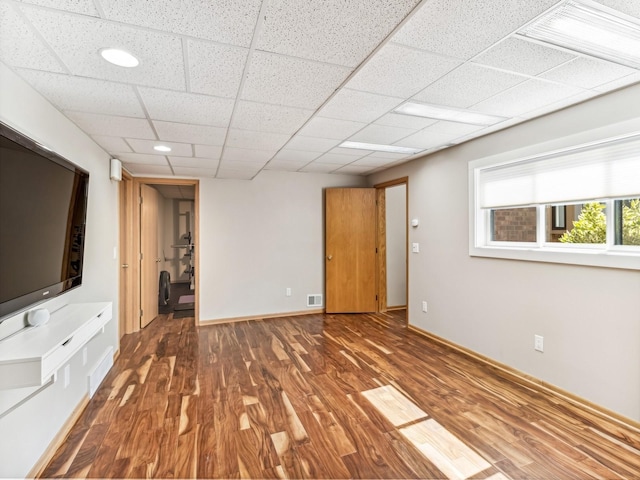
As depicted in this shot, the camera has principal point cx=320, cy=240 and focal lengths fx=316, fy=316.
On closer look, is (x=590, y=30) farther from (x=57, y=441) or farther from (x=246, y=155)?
(x=57, y=441)

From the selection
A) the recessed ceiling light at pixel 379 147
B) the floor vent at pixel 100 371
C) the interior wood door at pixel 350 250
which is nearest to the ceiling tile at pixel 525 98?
the recessed ceiling light at pixel 379 147

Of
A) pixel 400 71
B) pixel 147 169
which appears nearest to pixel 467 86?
pixel 400 71

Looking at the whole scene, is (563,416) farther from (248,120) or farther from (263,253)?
(263,253)

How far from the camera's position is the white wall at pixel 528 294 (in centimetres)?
219

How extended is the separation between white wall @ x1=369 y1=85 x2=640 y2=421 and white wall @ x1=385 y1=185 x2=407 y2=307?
1.10m

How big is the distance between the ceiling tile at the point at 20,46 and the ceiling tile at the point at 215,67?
0.65m

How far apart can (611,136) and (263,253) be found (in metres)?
4.17

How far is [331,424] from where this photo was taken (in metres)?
2.14

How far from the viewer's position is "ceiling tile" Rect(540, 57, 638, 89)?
1.81m

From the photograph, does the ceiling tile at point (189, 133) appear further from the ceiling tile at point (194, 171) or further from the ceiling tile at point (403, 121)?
the ceiling tile at point (403, 121)

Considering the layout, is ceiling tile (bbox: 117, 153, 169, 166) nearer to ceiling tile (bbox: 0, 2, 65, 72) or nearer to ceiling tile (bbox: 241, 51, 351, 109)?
ceiling tile (bbox: 0, 2, 65, 72)

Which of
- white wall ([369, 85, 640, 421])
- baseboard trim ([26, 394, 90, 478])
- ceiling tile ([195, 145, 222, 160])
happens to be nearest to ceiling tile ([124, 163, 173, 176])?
ceiling tile ([195, 145, 222, 160])

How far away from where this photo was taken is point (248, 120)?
100 inches

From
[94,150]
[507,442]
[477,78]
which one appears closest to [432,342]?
[507,442]
